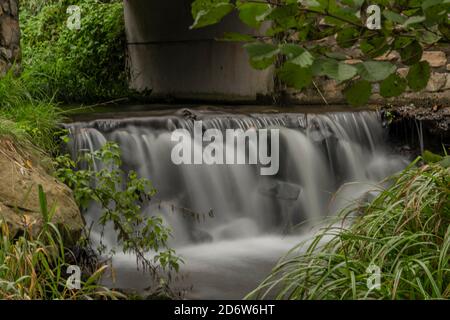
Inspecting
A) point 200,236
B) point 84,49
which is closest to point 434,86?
point 200,236

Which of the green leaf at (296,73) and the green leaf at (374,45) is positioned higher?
the green leaf at (374,45)

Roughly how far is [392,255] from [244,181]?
3.03 meters

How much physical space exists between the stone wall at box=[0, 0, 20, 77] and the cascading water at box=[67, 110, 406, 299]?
1.17 m

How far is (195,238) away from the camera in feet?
18.4

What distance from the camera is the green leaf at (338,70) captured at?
5.75ft

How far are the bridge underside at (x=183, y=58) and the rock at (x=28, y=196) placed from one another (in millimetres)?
5170

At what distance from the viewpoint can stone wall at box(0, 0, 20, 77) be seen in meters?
6.88

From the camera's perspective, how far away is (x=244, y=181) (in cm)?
626

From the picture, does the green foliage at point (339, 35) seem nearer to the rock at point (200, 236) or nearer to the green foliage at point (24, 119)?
the green foliage at point (24, 119)

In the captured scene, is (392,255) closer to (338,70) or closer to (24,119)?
(338,70)

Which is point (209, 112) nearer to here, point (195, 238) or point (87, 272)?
point (195, 238)

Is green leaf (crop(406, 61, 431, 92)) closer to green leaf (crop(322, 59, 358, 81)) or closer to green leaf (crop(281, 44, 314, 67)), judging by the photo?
green leaf (crop(322, 59, 358, 81))

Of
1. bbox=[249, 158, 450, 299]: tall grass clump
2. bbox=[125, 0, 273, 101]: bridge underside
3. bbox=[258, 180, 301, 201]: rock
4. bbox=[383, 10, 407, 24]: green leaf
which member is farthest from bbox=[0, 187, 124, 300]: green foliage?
bbox=[125, 0, 273, 101]: bridge underside

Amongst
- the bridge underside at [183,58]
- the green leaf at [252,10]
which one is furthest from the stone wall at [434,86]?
the green leaf at [252,10]
